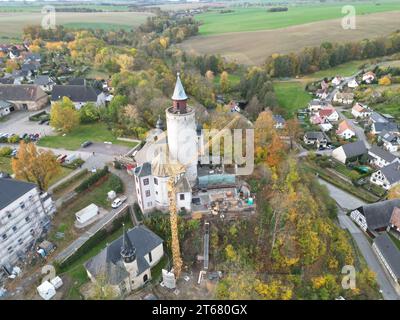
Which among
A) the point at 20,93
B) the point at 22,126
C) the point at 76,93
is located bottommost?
the point at 22,126

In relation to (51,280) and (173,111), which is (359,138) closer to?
(173,111)

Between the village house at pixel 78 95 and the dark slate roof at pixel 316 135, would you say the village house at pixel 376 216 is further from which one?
the village house at pixel 78 95

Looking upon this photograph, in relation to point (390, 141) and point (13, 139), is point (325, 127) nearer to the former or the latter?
point (390, 141)

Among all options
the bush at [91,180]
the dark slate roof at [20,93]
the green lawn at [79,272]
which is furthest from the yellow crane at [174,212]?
the dark slate roof at [20,93]

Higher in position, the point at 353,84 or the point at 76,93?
the point at 76,93

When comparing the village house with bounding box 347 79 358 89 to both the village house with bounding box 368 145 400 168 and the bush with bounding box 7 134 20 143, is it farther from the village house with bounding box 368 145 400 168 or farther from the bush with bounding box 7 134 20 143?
the bush with bounding box 7 134 20 143

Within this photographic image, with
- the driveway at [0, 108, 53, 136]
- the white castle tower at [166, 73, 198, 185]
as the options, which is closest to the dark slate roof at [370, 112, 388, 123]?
the white castle tower at [166, 73, 198, 185]

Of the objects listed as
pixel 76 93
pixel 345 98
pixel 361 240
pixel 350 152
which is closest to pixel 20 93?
pixel 76 93
